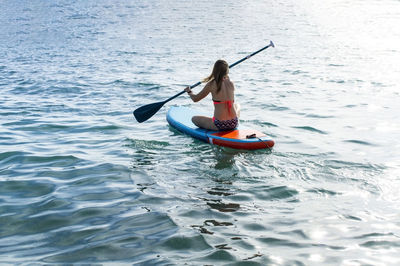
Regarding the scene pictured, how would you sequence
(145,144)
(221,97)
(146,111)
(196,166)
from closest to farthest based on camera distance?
(196,166)
(221,97)
(145,144)
(146,111)

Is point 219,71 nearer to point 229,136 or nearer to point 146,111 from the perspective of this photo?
point 229,136

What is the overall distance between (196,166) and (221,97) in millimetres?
1376

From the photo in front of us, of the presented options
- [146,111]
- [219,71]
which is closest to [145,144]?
[146,111]

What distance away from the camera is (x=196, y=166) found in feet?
21.0

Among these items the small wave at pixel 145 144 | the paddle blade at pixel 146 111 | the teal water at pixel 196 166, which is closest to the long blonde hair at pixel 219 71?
the teal water at pixel 196 166

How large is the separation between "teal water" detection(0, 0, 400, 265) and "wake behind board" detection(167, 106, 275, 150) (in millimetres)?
125

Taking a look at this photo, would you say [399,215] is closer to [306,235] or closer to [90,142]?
[306,235]

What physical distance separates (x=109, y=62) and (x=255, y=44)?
5968 millimetres

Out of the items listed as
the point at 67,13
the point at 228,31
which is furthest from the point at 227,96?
the point at 67,13

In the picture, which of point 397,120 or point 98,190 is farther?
point 397,120

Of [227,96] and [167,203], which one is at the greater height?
[227,96]

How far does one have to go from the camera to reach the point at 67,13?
95.5 feet

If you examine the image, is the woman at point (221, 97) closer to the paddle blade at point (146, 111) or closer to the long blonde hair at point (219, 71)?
the long blonde hair at point (219, 71)

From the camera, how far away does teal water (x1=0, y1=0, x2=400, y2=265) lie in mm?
4328
